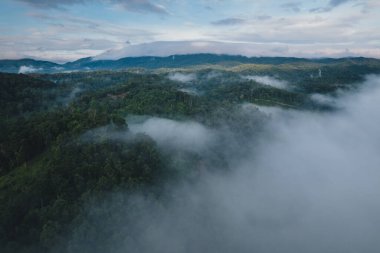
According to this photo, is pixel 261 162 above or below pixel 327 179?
above

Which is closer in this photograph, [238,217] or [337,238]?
[238,217]

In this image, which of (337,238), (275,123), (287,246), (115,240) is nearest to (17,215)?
(115,240)

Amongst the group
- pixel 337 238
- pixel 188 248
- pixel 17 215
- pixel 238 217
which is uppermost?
pixel 17 215

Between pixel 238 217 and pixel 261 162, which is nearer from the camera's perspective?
pixel 238 217

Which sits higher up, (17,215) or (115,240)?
(17,215)

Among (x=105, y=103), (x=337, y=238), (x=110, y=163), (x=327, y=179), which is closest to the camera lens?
(x=110, y=163)

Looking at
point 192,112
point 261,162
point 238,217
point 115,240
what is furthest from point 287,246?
point 192,112

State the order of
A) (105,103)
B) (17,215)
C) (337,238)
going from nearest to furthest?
1. (17,215)
2. (337,238)
3. (105,103)

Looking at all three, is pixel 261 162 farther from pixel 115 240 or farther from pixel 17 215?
pixel 17 215

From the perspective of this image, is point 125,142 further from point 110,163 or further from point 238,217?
point 238,217
